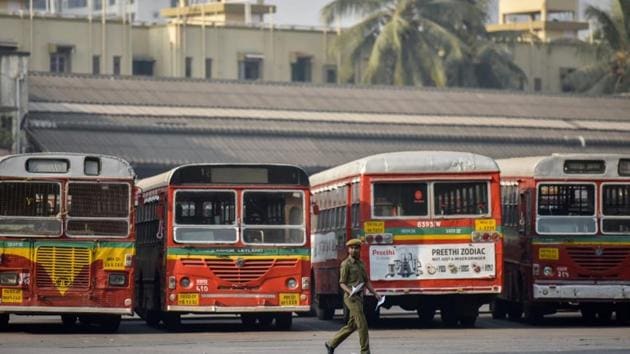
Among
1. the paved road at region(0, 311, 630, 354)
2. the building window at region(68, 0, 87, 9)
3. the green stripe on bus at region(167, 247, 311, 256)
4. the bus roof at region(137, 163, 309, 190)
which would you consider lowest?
the paved road at region(0, 311, 630, 354)

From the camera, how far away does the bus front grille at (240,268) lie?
98.8 ft

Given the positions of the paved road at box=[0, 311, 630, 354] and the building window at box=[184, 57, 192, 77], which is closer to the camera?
the paved road at box=[0, 311, 630, 354]

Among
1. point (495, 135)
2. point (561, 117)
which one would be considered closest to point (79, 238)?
point (495, 135)

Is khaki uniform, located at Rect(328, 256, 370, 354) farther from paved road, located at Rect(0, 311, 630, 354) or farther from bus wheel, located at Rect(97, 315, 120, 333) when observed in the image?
bus wheel, located at Rect(97, 315, 120, 333)

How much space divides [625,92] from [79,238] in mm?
58454

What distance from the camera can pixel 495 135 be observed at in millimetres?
68875

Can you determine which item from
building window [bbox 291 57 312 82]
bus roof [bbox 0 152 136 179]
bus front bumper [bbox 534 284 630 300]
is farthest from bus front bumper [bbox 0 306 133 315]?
building window [bbox 291 57 312 82]

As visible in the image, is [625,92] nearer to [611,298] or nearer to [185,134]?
[185,134]

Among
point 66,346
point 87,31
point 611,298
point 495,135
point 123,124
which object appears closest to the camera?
point 66,346

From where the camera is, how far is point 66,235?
29453 millimetres

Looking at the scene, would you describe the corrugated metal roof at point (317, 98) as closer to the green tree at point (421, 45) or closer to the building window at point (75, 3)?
the green tree at point (421, 45)

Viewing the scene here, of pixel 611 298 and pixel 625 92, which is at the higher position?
pixel 625 92

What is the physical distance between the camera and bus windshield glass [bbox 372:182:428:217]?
102 feet

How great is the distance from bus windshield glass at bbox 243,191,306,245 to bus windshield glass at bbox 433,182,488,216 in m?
2.22
